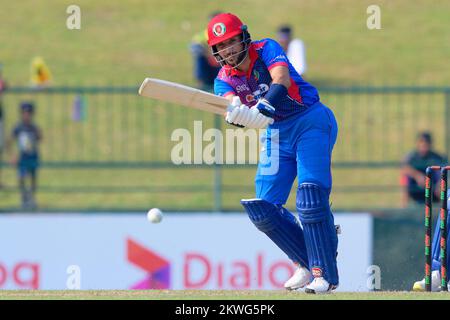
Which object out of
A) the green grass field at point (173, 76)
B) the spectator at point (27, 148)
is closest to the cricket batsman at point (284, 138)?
the green grass field at point (173, 76)

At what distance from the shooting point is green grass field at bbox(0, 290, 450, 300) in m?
8.09

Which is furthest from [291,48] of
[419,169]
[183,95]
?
[183,95]

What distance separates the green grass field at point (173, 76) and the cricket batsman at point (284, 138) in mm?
6422

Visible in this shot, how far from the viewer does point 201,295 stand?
8.40 meters

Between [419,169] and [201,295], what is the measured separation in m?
6.92

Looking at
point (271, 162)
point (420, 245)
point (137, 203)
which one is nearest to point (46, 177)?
point (137, 203)

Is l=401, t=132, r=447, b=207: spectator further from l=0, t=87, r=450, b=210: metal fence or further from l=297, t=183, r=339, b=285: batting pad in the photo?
l=297, t=183, r=339, b=285: batting pad

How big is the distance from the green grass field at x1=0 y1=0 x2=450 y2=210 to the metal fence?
33 mm

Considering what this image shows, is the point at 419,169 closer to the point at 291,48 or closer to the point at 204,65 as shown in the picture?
the point at 291,48

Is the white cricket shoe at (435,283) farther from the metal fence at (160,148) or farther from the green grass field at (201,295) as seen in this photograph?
the metal fence at (160,148)

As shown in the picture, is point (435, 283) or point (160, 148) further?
point (160, 148)

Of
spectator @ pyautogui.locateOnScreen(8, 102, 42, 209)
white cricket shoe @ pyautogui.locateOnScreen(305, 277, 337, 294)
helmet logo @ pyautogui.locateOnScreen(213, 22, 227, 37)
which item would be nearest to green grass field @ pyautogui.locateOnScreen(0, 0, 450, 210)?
spectator @ pyautogui.locateOnScreen(8, 102, 42, 209)

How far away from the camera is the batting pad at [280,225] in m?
8.78

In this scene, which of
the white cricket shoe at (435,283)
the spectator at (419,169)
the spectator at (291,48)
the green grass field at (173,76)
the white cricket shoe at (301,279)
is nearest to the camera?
the white cricket shoe at (301,279)
